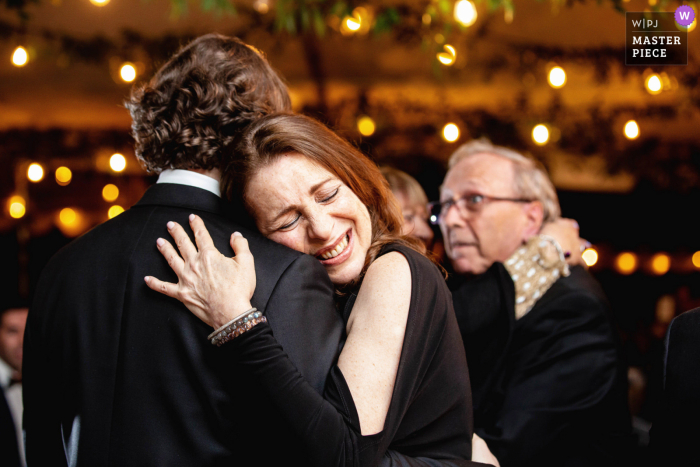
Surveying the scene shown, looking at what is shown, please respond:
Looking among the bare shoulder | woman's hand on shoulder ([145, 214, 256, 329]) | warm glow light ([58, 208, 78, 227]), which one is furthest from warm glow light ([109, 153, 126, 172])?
the bare shoulder

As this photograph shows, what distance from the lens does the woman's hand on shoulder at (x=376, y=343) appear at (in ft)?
3.75

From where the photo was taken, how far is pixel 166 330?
120 centimetres

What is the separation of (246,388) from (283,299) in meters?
0.20

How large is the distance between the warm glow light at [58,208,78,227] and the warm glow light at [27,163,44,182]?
22.2 inches

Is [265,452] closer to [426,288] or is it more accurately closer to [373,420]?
[373,420]

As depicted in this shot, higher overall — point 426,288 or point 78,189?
point 78,189

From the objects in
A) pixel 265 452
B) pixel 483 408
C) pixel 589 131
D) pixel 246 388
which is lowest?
pixel 483 408

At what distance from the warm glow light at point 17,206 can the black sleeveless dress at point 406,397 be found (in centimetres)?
511

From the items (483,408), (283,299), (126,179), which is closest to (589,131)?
(483,408)

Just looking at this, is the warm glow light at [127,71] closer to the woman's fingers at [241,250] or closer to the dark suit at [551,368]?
the dark suit at [551,368]

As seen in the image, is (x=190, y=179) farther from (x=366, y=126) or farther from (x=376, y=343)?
(x=366, y=126)

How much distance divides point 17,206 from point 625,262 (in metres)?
5.97

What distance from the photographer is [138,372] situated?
1.19 metres

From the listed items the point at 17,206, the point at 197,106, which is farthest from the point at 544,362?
the point at 17,206
